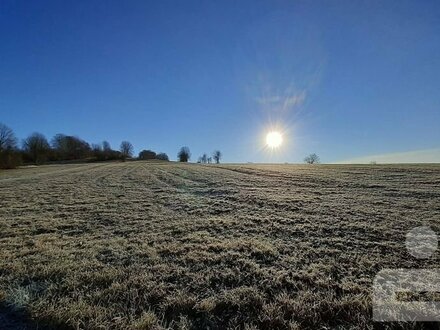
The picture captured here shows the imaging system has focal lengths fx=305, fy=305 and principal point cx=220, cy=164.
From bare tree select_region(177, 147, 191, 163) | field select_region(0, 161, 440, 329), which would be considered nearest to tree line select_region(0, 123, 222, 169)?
bare tree select_region(177, 147, 191, 163)

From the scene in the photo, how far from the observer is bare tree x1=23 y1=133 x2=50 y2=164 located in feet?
303

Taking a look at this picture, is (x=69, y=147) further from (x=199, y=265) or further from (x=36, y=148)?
(x=199, y=265)

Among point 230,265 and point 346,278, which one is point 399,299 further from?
point 230,265

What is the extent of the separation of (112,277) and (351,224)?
7640mm

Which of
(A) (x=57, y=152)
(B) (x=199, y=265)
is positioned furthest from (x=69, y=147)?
(B) (x=199, y=265)

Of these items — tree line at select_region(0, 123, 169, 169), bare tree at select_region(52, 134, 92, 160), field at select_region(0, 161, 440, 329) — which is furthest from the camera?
bare tree at select_region(52, 134, 92, 160)

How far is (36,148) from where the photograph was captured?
94875 millimetres

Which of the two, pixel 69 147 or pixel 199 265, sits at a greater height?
pixel 69 147

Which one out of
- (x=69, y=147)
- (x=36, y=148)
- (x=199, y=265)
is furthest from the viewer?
(x=69, y=147)

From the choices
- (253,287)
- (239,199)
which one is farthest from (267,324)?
(239,199)

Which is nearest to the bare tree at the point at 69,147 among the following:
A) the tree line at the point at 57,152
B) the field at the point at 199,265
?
the tree line at the point at 57,152

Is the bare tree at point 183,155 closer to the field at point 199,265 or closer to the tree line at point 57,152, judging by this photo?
the tree line at point 57,152

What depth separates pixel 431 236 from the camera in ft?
28.2

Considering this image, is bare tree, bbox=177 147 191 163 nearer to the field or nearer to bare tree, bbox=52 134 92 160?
bare tree, bbox=52 134 92 160
